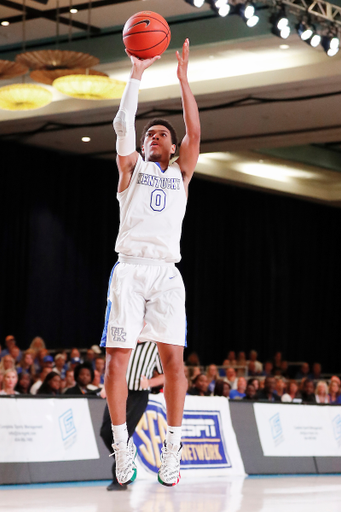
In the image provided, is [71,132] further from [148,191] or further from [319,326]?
[148,191]

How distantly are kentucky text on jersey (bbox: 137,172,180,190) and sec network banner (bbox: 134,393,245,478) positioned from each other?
4.00 m

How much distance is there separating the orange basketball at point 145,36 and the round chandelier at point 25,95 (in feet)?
21.5

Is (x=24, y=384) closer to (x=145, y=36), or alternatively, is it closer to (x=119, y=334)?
(x=119, y=334)

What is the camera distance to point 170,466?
3.94m

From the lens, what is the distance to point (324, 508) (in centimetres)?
570

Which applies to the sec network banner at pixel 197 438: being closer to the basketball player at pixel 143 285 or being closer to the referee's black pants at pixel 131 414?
the referee's black pants at pixel 131 414

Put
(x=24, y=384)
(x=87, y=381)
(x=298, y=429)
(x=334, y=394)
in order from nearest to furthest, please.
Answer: (x=87, y=381) < (x=298, y=429) < (x=24, y=384) < (x=334, y=394)

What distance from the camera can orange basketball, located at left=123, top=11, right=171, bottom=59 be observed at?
13.0 ft

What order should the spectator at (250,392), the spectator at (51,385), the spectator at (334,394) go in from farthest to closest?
the spectator at (334,394)
the spectator at (250,392)
the spectator at (51,385)

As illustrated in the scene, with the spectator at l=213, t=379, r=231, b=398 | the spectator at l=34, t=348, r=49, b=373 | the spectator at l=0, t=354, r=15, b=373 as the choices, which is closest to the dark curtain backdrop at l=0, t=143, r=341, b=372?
the spectator at l=34, t=348, r=49, b=373

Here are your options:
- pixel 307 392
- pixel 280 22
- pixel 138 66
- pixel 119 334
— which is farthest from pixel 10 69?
pixel 119 334

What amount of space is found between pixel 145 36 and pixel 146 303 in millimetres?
1379

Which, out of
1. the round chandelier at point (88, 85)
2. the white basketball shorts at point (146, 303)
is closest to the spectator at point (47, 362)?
the round chandelier at point (88, 85)

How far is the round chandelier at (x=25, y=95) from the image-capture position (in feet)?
33.7
